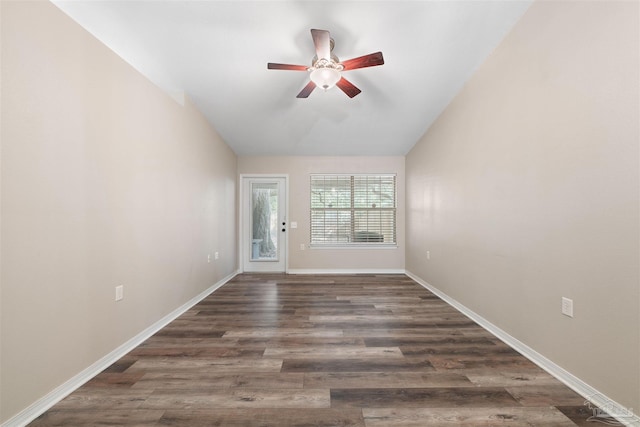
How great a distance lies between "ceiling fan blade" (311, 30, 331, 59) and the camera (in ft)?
6.36

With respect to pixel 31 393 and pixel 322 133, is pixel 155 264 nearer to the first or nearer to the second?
pixel 31 393

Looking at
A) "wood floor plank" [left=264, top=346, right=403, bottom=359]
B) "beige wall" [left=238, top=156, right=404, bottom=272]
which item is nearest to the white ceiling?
"beige wall" [left=238, top=156, right=404, bottom=272]

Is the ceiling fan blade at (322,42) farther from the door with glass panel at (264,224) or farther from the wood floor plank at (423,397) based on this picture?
the door with glass panel at (264,224)

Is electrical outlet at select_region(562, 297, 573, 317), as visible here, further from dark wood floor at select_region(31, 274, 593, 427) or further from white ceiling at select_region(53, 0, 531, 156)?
white ceiling at select_region(53, 0, 531, 156)

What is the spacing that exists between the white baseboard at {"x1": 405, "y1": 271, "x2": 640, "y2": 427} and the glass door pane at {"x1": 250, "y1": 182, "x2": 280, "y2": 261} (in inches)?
141

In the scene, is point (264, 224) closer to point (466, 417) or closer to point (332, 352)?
point (332, 352)

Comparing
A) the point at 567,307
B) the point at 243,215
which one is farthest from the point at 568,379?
the point at 243,215

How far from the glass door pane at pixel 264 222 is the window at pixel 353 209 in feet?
2.52

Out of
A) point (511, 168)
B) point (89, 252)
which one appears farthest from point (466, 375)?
point (89, 252)

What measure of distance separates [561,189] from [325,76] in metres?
1.98

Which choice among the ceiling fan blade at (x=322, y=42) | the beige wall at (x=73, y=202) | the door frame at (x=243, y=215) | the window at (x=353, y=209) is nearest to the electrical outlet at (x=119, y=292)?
the beige wall at (x=73, y=202)

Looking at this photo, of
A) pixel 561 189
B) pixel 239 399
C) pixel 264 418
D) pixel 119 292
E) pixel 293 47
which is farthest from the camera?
pixel 293 47

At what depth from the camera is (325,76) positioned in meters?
2.25

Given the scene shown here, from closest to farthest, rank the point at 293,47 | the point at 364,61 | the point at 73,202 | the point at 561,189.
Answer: the point at 73,202, the point at 561,189, the point at 364,61, the point at 293,47
